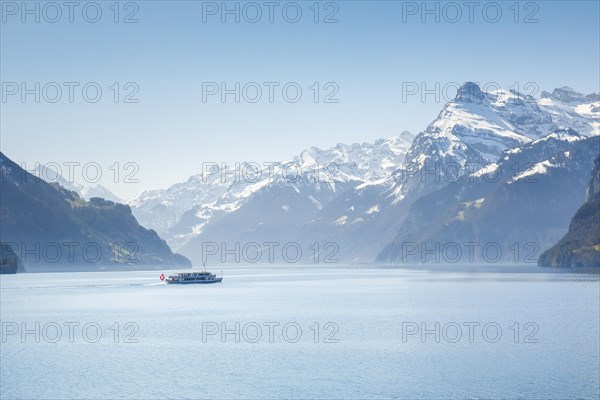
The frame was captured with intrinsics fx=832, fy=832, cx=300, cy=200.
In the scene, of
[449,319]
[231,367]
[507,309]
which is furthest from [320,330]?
[507,309]

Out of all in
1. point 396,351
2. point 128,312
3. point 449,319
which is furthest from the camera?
point 128,312

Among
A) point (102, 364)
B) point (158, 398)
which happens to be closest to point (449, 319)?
point (102, 364)

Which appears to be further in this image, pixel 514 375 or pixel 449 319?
pixel 449 319

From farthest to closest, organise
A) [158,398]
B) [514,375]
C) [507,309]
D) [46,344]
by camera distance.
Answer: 1. [507,309]
2. [46,344]
3. [514,375]
4. [158,398]

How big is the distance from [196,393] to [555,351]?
5093cm

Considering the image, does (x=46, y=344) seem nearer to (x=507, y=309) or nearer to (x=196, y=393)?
(x=196, y=393)

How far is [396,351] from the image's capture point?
116375 millimetres

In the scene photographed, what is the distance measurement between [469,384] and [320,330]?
186 feet

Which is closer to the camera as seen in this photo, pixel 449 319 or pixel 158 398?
pixel 158 398

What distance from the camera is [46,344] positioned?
5074 inches

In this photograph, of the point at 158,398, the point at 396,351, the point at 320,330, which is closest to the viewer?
the point at 158,398

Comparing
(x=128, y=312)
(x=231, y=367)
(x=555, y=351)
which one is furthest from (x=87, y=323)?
(x=555, y=351)

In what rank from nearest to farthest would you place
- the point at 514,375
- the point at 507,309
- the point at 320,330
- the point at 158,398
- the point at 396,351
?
the point at 158,398, the point at 514,375, the point at 396,351, the point at 320,330, the point at 507,309

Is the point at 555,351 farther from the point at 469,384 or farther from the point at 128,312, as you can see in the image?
the point at 128,312
